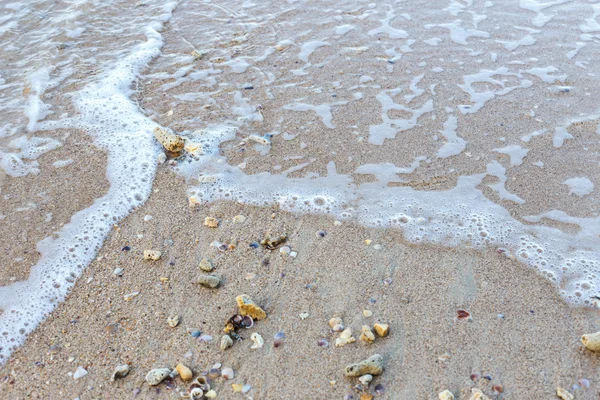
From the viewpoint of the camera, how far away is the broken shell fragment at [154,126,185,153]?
3.80 metres

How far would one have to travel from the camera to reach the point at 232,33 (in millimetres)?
5523

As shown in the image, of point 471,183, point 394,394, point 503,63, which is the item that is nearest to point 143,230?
point 394,394

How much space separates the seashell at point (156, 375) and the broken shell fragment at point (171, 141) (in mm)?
1945

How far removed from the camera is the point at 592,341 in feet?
7.68

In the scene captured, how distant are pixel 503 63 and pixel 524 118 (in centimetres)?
104

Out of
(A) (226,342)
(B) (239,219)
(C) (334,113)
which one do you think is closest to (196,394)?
(A) (226,342)

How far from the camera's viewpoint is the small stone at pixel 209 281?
8.94 ft

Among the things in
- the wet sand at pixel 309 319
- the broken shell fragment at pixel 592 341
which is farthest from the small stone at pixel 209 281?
the broken shell fragment at pixel 592 341

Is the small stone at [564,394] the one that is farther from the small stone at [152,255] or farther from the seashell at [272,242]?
the small stone at [152,255]

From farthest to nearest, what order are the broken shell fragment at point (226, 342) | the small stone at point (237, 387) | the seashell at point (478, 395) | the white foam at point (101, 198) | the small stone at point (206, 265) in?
the small stone at point (206, 265)
the white foam at point (101, 198)
the broken shell fragment at point (226, 342)
the small stone at point (237, 387)
the seashell at point (478, 395)

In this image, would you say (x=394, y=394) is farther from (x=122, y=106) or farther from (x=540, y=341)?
(x=122, y=106)

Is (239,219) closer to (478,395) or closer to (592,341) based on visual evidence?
(478,395)

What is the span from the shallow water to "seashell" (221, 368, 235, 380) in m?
1.10

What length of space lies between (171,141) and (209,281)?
58.6 inches
